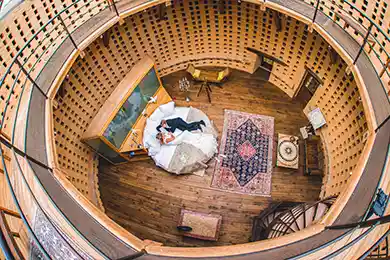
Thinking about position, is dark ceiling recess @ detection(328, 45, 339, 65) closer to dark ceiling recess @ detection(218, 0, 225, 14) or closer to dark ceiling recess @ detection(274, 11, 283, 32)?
dark ceiling recess @ detection(274, 11, 283, 32)

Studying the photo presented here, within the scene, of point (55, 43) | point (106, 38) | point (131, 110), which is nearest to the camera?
point (55, 43)

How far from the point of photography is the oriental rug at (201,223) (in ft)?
34.2

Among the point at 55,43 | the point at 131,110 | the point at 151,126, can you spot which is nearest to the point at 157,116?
the point at 151,126

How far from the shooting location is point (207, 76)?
12.8 m

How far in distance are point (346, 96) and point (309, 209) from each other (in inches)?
123

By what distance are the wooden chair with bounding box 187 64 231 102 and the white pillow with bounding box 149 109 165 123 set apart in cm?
172

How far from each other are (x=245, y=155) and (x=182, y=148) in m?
2.00

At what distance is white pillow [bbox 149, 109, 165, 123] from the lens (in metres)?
11.7

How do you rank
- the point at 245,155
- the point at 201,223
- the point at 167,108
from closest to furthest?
the point at 201,223, the point at 245,155, the point at 167,108

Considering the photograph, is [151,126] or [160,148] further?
[151,126]

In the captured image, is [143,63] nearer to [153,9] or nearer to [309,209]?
[153,9]

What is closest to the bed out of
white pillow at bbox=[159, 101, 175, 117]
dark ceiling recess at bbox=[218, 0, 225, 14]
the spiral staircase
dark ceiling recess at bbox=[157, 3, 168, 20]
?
white pillow at bbox=[159, 101, 175, 117]

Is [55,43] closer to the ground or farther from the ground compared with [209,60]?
closer to the ground

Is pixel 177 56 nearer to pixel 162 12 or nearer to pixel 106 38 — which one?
pixel 162 12
